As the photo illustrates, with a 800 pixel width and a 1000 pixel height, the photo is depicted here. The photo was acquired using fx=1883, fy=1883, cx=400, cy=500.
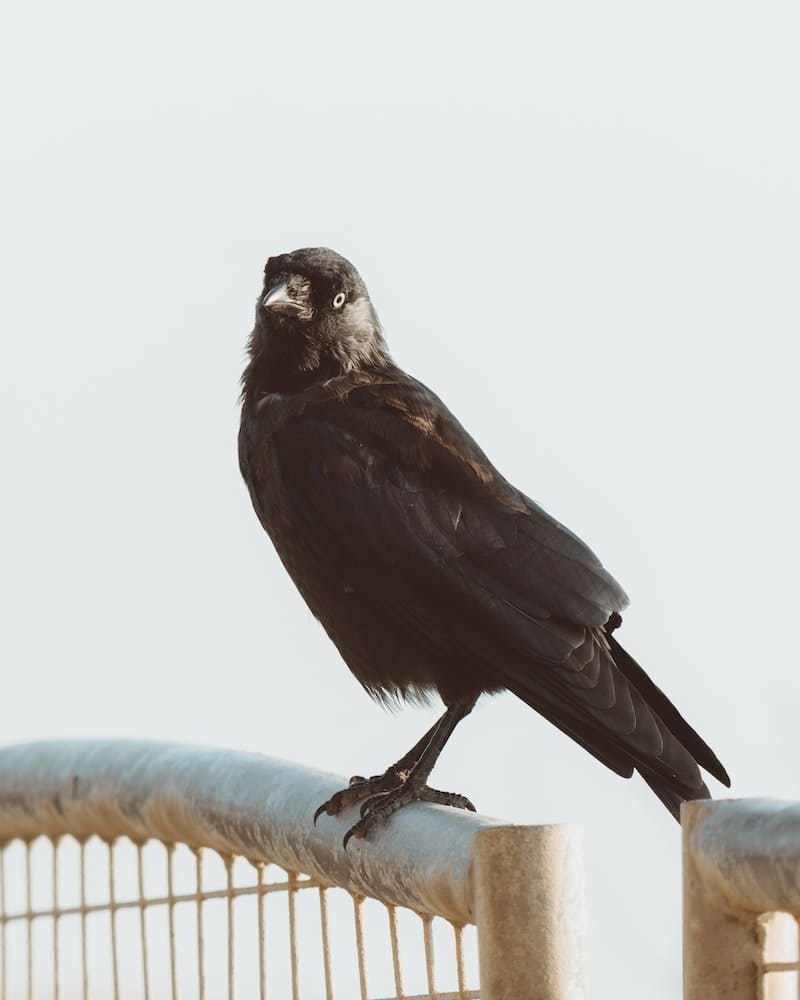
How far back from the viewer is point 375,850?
2.65 m

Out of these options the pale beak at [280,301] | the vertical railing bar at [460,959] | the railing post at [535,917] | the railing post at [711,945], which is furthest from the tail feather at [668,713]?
the railing post at [711,945]

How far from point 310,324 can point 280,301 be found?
0.11 meters

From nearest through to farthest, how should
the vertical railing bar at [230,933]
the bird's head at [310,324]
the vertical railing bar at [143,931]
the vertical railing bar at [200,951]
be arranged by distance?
the vertical railing bar at [230,933] → the vertical railing bar at [200,951] → the vertical railing bar at [143,931] → the bird's head at [310,324]

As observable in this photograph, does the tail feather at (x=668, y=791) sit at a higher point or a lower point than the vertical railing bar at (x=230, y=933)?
higher

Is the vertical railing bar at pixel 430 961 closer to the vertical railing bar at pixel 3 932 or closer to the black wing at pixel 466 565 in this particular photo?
the vertical railing bar at pixel 3 932

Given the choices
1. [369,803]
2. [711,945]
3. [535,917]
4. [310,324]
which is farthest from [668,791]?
[711,945]

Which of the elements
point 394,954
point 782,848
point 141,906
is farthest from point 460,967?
point 141,906

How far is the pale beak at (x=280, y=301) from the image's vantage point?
5457 millimetres

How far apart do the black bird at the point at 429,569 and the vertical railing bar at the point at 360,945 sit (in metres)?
1.28

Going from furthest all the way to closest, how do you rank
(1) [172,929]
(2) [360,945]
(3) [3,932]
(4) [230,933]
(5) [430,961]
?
(3) [3,932] < (1) [172,929] < (4) [230,933] < (2) [360,945] < (5) [430,961]

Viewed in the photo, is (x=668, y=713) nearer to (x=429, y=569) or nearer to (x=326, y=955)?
(x=429, y=569)

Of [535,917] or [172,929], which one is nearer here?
[535,917]

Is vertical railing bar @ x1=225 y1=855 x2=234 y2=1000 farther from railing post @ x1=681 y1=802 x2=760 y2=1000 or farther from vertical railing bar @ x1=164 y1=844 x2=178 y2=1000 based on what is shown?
railing post @ x1=681 y1=802 x2=760 y2=1000

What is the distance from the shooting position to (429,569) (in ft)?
15.5
